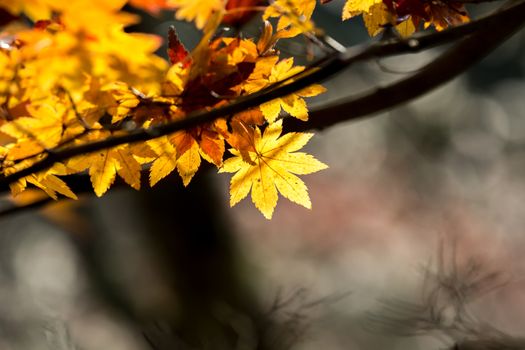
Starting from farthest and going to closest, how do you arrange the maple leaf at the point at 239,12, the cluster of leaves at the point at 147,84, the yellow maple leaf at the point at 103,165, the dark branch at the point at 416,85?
the dark branch at the point at 416,85 < the yellow maple leaf at the point at 103,165 < the maple leaf at the point at 239,12 < the cluster of leaves at the point at 147,84

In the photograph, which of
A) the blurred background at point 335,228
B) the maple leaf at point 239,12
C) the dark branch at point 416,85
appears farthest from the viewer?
the blurred background at point 335,228

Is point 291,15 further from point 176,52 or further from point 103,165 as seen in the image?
point 103,165

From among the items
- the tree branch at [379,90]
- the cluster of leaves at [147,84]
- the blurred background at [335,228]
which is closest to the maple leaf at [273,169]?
the cluster of leaves at [147,84]

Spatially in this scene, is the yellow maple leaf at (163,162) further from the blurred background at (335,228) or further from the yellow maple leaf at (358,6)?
the blurred background at (335,228)

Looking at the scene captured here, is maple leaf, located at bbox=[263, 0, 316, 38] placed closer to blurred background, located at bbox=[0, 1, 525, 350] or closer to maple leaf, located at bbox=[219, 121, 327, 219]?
maple leaf, located at bbox=[219, 121, 327, 219]

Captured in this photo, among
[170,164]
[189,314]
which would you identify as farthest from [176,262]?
[170,164]

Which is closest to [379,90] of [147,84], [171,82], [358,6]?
[358,6]
